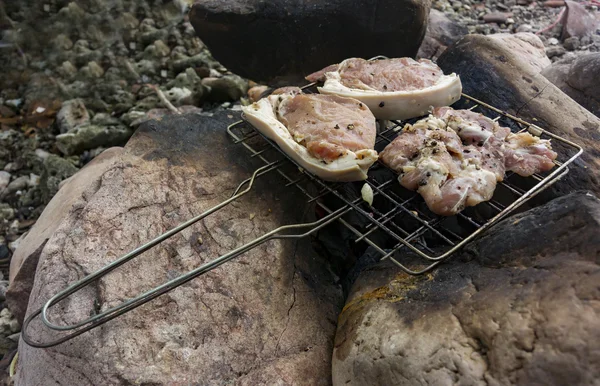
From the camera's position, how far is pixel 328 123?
10.4 ft

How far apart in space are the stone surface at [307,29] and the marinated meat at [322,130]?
1.36 meters

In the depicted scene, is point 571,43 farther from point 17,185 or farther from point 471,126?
point 17,185

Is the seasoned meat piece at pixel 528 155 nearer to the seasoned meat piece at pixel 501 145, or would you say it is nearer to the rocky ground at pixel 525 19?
the seasoned meat piece at pixel 501 145

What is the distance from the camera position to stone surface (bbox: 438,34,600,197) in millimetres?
3273

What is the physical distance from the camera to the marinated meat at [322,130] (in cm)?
295

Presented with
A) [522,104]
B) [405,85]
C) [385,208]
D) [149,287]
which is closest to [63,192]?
[149,287]

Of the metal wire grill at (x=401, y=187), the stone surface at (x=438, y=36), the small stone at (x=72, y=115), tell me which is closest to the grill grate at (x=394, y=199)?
the metal wire grill at (x=401, y=187)

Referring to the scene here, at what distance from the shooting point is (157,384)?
7.80 feet

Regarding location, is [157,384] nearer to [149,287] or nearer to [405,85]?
[149,287]

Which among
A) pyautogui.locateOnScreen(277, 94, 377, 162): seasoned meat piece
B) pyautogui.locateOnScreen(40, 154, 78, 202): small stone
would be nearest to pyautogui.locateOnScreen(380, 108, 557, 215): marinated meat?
pyautogui.locateOnScreen(277, 94, 377, 162): seasoned meat piece

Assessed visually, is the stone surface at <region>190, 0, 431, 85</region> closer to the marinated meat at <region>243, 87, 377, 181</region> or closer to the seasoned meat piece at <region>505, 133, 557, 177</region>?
the marinated meat at <region>243, 87, 377, 181</region>

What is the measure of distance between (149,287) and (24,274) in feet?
4.40

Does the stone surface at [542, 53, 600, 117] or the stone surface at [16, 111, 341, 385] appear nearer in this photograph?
the stone surface at [16, 111, 341, 385]

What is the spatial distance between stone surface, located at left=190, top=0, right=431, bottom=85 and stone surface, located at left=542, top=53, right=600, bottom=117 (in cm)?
142
